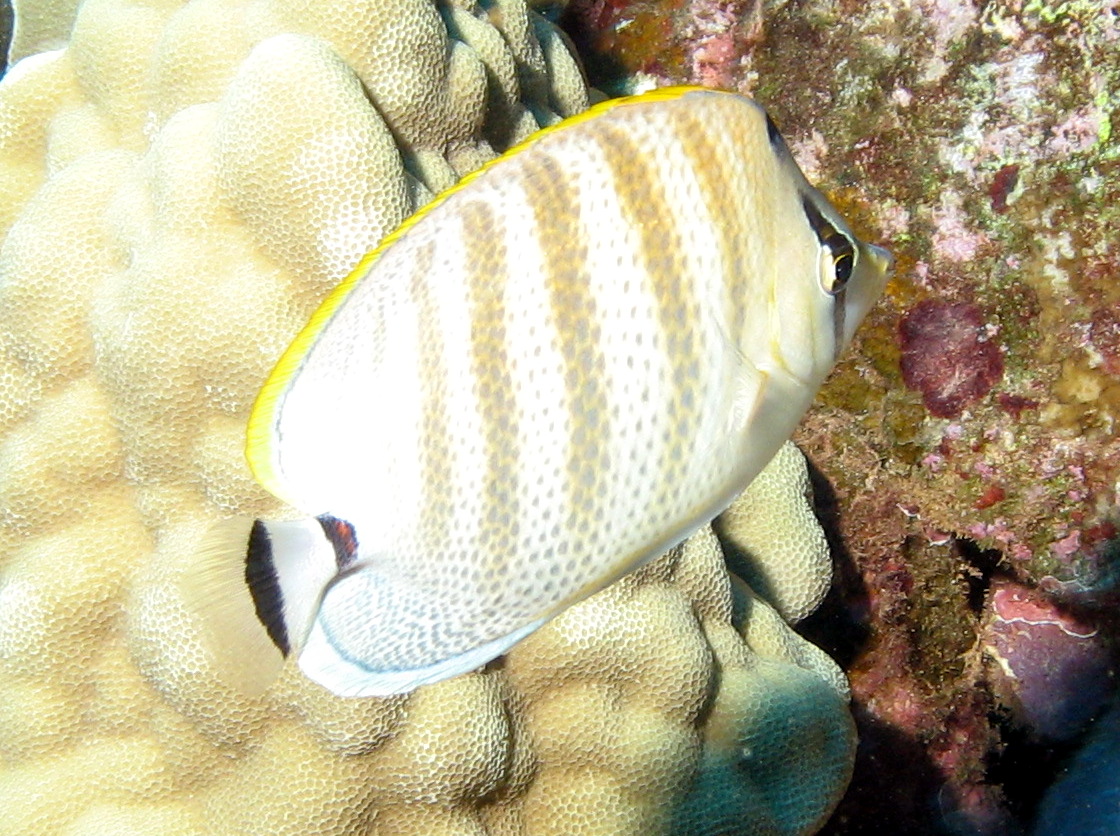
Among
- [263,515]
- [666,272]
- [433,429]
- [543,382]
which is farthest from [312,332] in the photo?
[263,515]

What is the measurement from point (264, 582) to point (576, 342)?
1.69ft

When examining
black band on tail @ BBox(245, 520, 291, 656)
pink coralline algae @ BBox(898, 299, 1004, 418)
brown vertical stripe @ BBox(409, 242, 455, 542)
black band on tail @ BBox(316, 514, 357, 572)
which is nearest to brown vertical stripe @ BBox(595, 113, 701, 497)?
brown vertical stripe @ BBox(409, 242, 455, 542)

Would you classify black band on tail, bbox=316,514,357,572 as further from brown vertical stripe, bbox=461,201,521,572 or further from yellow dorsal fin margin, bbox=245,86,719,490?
brown vertical stripe, bbox=461,201,521,572

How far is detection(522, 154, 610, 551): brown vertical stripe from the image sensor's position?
1.10 m

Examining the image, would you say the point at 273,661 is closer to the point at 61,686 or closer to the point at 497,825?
the point at 497,825

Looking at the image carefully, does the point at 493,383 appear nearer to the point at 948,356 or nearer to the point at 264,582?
the point at 264,582

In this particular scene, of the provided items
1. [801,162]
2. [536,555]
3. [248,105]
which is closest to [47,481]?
[248,105]

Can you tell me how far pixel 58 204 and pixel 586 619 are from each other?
77.8 inches

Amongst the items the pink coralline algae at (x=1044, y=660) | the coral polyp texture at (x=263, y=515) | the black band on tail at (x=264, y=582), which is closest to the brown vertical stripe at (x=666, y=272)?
the black band on tail at (x=264, y=582)

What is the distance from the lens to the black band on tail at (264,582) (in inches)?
43.6

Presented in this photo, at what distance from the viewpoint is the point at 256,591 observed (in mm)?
1108

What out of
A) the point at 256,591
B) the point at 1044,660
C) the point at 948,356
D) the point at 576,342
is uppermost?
the point at 576,342

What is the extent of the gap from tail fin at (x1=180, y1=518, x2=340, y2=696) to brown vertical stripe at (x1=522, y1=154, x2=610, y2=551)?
13.7 inches

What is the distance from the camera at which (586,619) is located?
2320 millimetres
